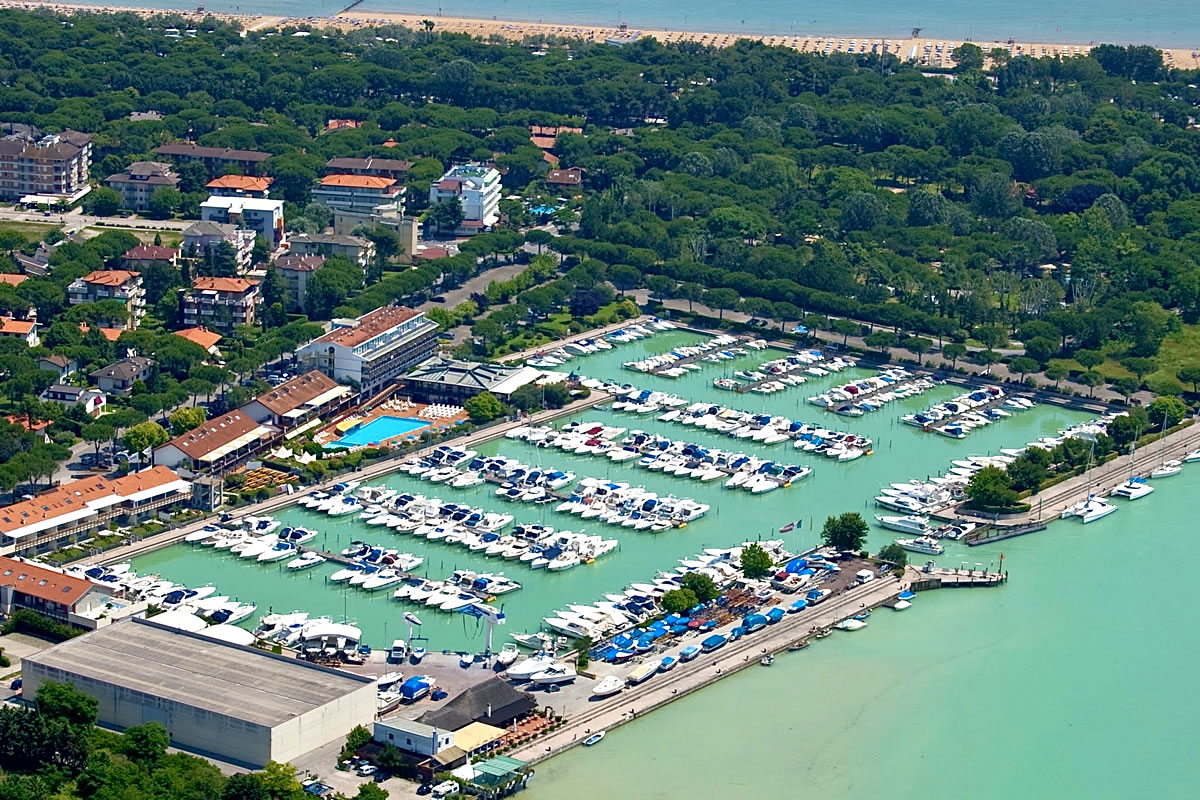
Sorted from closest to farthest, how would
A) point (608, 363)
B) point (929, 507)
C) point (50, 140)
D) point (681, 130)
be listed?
point (929, 507) < point (608, 363) < point (50, 140) < point (681, 130)

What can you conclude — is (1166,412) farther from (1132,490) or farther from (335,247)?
(335,247)

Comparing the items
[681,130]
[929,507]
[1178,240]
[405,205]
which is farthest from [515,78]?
[929,507]

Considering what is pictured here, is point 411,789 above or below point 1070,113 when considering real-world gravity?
below

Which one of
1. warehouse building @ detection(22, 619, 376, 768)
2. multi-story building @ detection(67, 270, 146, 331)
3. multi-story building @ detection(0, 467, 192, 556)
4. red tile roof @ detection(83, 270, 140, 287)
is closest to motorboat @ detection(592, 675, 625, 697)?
warehouse building @ detection(22, 619, 376, 768)

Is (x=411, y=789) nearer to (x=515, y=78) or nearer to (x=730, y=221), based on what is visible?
(x=730, y=221)

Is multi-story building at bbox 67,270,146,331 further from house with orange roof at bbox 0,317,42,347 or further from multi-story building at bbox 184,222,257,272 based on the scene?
multi-story building at bbox 184,222,257,272
